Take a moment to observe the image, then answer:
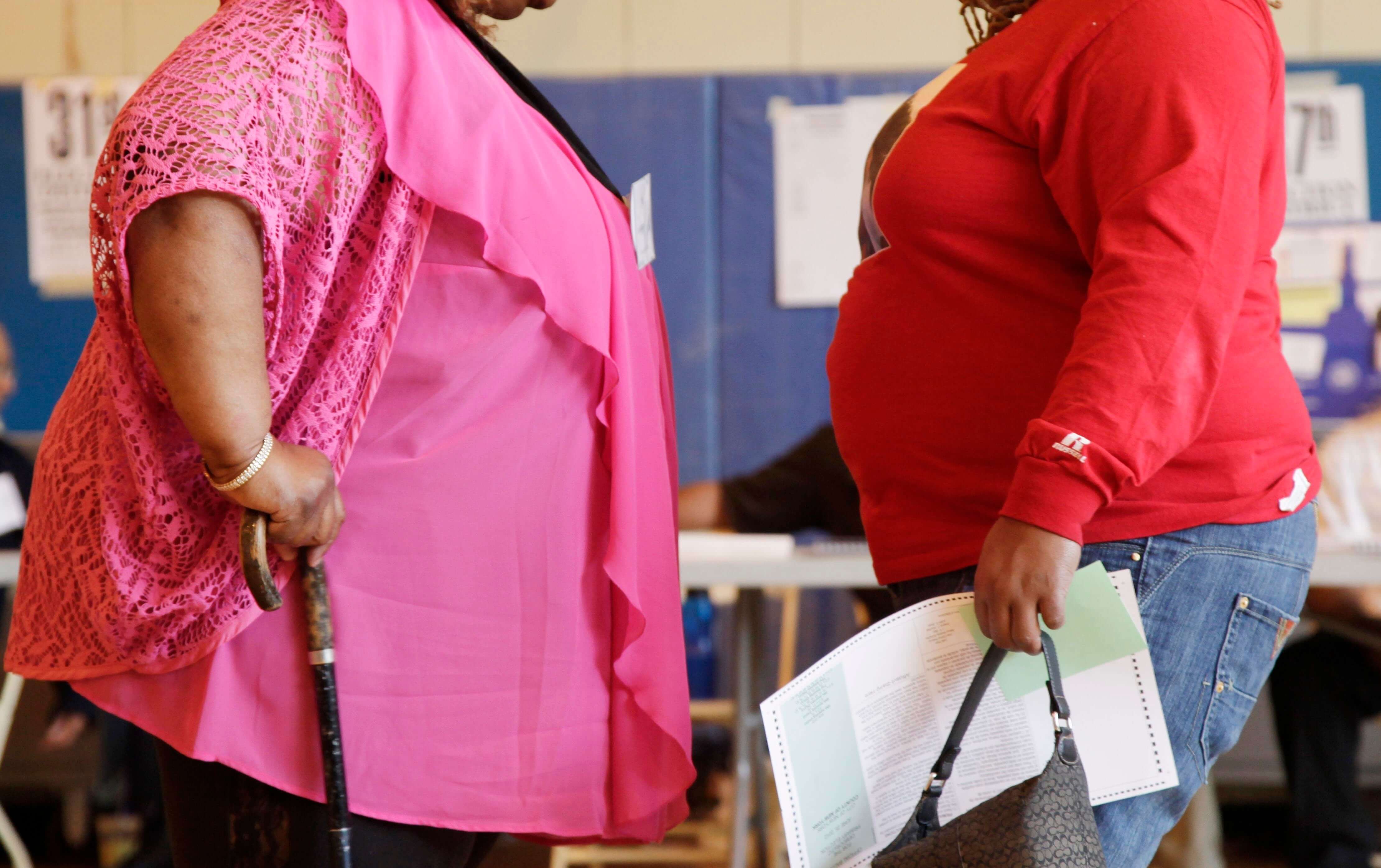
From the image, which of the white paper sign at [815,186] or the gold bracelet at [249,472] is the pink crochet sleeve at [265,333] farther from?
the white paper sign at [815,186]

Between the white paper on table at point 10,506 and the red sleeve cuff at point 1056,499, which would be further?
the white paper on table at point 10,506

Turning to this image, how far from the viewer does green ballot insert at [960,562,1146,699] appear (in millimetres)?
808

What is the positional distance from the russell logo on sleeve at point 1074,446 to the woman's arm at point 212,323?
1.70 ft

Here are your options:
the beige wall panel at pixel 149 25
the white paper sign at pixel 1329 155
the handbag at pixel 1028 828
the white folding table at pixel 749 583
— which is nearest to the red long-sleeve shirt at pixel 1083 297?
the handbag at pixel 1028 828

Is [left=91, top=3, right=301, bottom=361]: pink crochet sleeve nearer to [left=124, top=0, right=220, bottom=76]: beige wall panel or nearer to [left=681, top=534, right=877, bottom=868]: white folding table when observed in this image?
[left=681, top=534, right=877, bottom=868]: white folding table

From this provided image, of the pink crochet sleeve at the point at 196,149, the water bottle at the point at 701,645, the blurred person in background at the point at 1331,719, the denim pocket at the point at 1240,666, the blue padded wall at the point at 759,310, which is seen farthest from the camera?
the blue padded wall at the point at 759,310

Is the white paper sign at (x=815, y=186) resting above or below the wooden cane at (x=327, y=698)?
below

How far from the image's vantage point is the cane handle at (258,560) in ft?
2.53

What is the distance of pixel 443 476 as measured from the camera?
2.76 feet

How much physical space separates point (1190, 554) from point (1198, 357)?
0.15 meters

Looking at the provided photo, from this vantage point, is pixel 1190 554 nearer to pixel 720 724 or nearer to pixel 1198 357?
pixel 1198 357

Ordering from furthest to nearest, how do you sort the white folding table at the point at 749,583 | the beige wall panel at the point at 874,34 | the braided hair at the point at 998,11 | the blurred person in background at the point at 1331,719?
the beige wall panel at the point at 874,34 → the blurred person in background at the point at 1331,719 → the white folding table at the point at 749,583 → the braided hair at the point at 998,11

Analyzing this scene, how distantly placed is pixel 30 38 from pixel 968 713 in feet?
13.6

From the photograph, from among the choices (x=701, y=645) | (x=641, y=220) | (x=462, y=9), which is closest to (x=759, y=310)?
(x=701, y=645)
